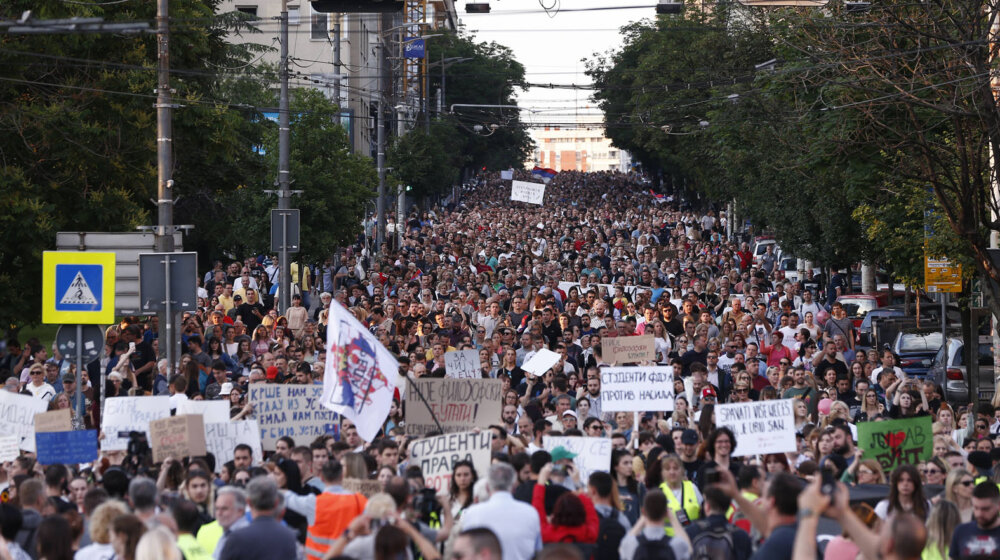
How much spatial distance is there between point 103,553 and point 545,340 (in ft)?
44.4

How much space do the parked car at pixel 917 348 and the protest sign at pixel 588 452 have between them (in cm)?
1421

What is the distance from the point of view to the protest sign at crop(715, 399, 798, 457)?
1205 cm

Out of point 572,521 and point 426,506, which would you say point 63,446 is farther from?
point 572,521

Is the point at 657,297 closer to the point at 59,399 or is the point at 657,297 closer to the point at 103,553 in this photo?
the point at 59,399

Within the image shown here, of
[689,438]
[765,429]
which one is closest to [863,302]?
[765,429]

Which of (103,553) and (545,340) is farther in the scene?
(545,340)

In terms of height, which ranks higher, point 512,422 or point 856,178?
point 856,178

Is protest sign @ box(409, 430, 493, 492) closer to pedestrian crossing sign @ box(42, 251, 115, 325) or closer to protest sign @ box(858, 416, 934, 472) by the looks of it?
protest sign @ box(858, 416, 934, 472)

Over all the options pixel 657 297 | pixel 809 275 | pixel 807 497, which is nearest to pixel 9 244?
pixel 657 297

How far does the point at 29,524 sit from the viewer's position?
346 inches

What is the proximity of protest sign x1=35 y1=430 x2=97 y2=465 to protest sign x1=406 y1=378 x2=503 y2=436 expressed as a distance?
8.75 feet

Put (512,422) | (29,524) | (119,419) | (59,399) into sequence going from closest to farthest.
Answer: (29,524), (119,419), (512,422), (59,399)

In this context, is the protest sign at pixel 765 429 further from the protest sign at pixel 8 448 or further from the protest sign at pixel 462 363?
the protest sign at pixel 462 363

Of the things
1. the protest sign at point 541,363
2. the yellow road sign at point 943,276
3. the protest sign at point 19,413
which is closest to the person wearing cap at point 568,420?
the protest sign at point 541,363
